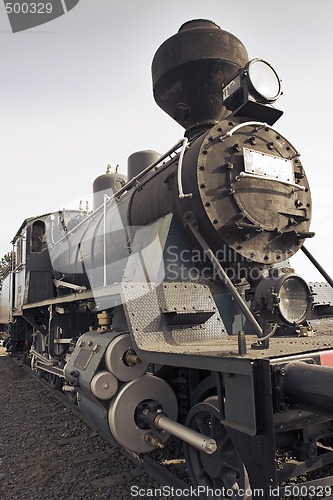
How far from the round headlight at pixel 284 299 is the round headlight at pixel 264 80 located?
203 cm

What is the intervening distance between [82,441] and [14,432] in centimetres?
108

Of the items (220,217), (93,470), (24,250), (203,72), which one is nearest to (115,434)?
(93,470)

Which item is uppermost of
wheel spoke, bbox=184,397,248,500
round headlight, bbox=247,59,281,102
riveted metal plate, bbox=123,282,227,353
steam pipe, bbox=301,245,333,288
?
round headlight, bbox=247,59,281,102

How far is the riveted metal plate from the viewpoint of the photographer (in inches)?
111

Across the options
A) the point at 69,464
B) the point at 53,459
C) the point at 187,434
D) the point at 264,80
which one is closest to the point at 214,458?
the point at 187,434

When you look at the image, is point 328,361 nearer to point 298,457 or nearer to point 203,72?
point 298,457

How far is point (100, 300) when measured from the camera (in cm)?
360

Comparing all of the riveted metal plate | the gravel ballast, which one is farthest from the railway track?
the riveted metal plate

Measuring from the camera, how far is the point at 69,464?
365 cm

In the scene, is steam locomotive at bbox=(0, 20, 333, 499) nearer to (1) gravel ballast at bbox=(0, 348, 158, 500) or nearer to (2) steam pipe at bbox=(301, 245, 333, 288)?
(2) steam pipe at bbox=(301, 245, 333, 288)

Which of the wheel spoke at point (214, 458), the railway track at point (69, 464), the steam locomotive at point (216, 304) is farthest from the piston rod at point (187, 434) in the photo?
the railway track at point (69, 464)

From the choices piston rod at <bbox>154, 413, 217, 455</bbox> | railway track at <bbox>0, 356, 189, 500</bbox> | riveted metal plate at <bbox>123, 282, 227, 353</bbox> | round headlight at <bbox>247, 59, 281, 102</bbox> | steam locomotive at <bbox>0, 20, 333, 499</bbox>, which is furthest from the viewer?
round headlight at <bbox>247, 59, 281, 102</bbox>

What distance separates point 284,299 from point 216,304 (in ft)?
2.94

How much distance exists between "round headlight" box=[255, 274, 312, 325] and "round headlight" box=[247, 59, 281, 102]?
2.03 meters
